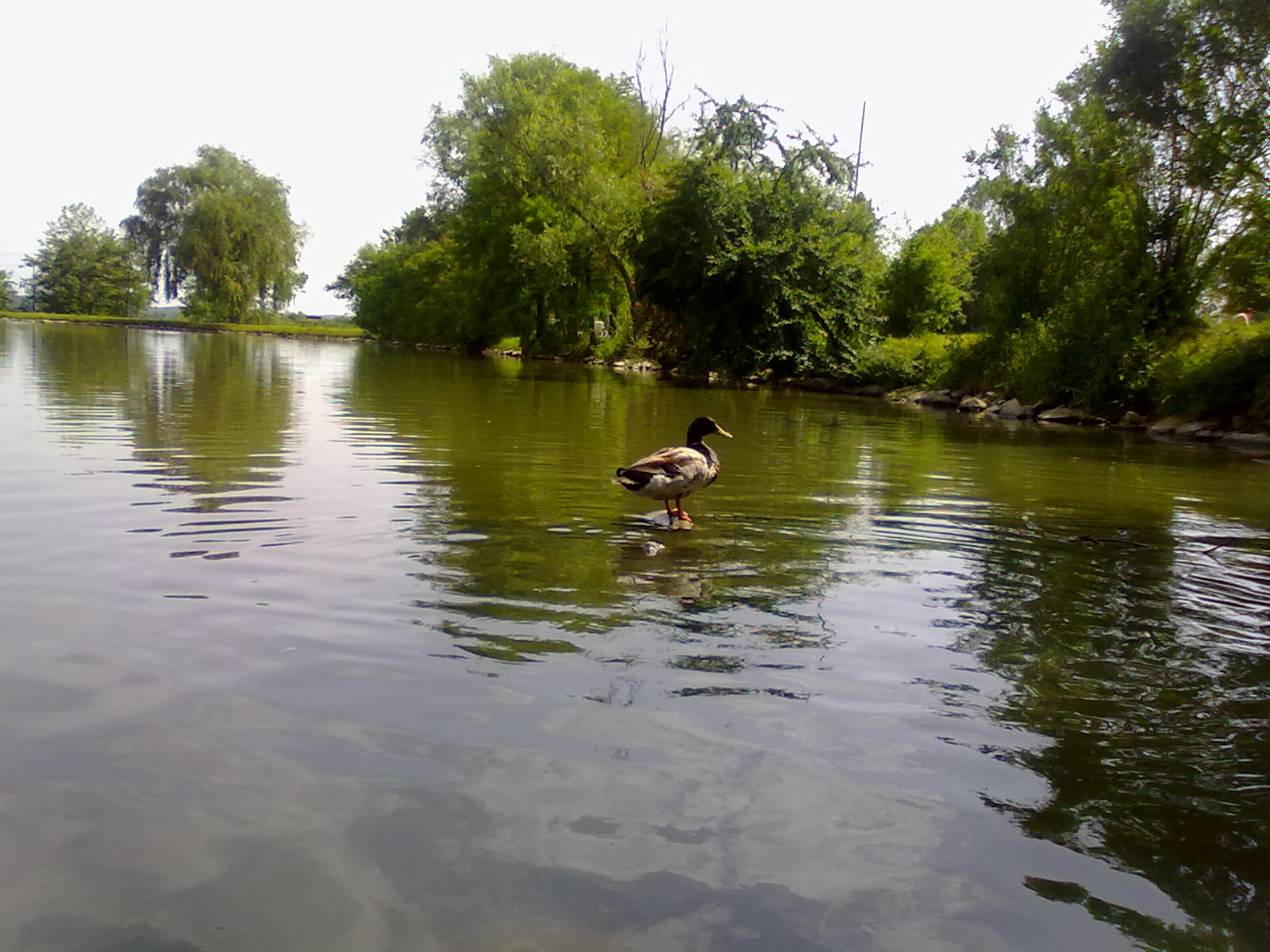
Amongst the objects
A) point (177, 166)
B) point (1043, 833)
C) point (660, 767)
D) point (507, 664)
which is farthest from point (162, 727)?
point (177, 166)

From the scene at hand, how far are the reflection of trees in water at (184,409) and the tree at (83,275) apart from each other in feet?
276

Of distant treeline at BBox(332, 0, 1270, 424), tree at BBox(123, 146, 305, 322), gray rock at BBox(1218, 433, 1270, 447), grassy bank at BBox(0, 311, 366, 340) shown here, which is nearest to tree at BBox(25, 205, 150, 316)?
grassy bank at BBox(0, 311, 366, 340)

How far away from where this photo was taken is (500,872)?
3.28 meters

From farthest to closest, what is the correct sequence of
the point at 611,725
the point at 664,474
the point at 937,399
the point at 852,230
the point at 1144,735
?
the point at 852,230 < the point at 937,399 < the point at 664,474 < the point at 1144,735 < the point at 611,725

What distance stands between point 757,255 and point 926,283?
7924 mm

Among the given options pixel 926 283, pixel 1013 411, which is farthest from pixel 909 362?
pixel 1013 411

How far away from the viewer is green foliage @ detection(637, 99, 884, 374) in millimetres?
40031

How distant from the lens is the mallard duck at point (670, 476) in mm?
8961

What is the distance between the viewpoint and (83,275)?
11075 centimetres

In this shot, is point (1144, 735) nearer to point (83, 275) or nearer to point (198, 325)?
point (198, 325)

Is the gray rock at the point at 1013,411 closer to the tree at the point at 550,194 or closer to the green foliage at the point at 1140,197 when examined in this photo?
the green foliage at the point at 1140,197

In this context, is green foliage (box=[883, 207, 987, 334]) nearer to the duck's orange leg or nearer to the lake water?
the lake water

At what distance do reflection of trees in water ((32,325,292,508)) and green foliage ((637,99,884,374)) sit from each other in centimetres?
1695

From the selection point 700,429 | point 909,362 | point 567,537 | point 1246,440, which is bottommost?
point 567,537
